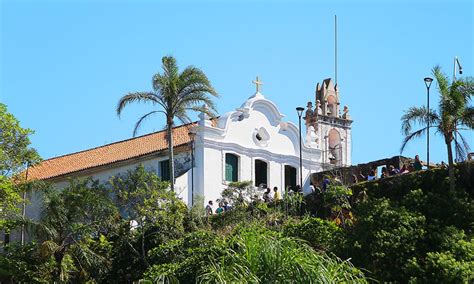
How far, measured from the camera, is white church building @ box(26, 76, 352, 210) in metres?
47.0

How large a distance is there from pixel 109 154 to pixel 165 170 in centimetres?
505

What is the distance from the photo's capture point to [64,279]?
36656 mm

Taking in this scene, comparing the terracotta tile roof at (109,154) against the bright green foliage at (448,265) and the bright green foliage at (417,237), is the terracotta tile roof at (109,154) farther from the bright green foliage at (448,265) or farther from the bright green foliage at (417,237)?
the bright green foliage at (448,265)

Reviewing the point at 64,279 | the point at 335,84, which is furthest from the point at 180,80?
the point at 335,84

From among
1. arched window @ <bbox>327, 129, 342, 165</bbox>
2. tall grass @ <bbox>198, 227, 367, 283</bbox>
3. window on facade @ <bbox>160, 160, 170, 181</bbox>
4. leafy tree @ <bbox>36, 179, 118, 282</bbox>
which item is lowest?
tall grass @ <bbox>198, 227, 367, 283</bbox>

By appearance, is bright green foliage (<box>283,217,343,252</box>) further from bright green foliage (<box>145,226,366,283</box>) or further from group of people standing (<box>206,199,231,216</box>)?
group of people standing (<box>206,199,231,216</box>)

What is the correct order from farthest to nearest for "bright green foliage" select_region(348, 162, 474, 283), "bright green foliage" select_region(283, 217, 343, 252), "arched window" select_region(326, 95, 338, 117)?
1. "arched window" select_region(326, 95, 338, 117)
2. "bright green foliage" select_region(283, 217, 343, 252)
3. "bright green foliage" select_region(348, 162, 474, 283)

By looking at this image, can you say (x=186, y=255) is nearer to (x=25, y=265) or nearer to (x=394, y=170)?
(x=25, y=265)

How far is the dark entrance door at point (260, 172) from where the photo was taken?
49500 millimetres

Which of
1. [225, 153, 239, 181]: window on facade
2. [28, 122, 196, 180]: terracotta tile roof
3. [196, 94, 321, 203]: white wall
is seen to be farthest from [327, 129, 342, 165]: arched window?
[28, 122, 196, 180]: terracotta tile roof

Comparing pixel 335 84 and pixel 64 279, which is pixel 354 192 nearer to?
pixel 64 279

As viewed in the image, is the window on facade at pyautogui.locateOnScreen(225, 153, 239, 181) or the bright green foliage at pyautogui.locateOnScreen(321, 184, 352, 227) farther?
the window on facade at pyautogui.locateOnScreen(225, 153, 239, 181)

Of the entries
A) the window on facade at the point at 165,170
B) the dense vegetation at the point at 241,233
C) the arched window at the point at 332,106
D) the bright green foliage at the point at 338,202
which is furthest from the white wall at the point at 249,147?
the bright green foliage at the point at 338,202

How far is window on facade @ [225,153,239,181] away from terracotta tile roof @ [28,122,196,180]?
192 centimetres
